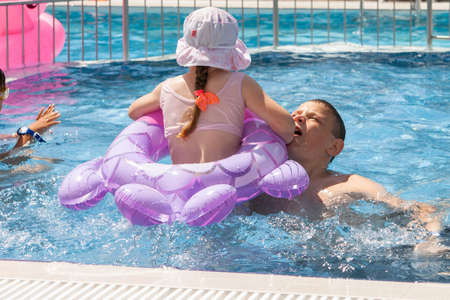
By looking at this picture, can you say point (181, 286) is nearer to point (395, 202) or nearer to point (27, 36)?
point (395, 202)

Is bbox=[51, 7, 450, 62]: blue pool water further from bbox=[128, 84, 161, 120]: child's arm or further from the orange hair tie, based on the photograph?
the orange hair tie

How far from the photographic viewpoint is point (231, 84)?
3.72 metres

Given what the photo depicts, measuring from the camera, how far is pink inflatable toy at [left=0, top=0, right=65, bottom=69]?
8656 millimetres

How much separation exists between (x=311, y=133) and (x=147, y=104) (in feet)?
3.24

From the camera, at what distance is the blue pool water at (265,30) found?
12047 mm

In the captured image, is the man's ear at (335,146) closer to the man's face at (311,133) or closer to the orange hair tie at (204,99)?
the man's face at (311,133)

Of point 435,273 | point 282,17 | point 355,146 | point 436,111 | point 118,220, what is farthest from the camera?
point 282,17

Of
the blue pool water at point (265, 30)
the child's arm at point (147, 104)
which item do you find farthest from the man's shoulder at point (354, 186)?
the blue pool water at point (265, 30)

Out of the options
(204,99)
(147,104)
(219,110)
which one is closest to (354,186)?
(219,110)

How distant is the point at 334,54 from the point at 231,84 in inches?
259

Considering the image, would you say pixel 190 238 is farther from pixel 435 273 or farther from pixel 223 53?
pixel 435 273

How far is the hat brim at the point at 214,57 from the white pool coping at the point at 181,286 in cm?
139

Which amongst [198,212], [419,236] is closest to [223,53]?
[198,212]

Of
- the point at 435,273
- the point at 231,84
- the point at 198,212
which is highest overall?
the point at 231,84
